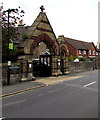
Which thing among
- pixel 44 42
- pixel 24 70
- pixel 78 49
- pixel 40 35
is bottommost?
pixel 24 70

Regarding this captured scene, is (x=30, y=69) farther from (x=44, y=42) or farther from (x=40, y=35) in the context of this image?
(x=44, y=42)

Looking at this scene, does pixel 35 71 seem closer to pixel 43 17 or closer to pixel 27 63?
pixel 27 63

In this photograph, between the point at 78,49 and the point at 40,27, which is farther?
the point at 78,49

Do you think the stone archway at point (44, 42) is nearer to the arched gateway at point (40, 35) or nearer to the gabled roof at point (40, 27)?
the arched gateway at point (40, 35)

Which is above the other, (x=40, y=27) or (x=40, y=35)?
(x=40, y=27)

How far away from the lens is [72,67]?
33312mm

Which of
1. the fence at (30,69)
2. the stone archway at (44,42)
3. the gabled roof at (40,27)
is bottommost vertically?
the fence at (30,69)

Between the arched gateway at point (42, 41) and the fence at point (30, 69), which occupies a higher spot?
the arched gateway at point (42, 41)

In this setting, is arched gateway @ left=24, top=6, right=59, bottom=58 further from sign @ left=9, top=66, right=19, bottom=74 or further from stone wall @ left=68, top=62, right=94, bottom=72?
stone wall @ left=68, top=62, right=94, bottom=72

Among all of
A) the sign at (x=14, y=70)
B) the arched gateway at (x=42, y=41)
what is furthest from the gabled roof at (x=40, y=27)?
the sign at (x=14, y=70)

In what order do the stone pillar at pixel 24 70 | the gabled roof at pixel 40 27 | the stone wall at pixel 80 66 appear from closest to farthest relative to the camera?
the stone pillar at pixel 24 70, the gabled roof at pixel 40 27, the stone wall at pixel 80 66

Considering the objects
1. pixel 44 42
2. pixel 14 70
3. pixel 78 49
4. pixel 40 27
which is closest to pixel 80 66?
pixel 44 42

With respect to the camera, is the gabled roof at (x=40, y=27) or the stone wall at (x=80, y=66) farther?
the stone wall at (x=80, y=66)

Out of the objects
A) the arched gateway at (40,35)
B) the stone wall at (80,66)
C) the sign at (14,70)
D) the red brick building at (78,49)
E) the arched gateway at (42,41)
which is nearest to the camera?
the sign at (14,70)
